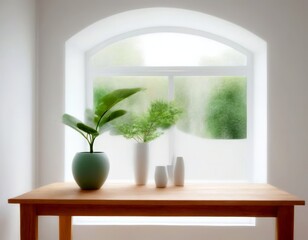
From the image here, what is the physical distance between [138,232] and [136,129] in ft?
2.76

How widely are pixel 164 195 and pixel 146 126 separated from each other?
0.59m

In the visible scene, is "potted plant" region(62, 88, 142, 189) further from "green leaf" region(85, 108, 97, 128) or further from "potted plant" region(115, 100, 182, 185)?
"potted plant" region(115, 100, 182, 185)

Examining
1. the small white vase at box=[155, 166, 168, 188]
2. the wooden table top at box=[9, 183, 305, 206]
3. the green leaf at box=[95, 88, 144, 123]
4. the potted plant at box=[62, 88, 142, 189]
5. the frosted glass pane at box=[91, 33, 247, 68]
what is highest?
the frosted glass pane at box=[91, 33, 247, 68]

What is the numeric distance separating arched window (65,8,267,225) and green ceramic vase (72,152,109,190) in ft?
2.85

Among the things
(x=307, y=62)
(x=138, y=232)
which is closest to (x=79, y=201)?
(x=138, y=232)

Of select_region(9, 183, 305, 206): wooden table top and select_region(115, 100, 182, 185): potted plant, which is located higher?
select_region(115, 100, 182, 185): potted plant

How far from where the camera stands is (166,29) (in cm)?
339

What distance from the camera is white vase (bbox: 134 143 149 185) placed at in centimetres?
268

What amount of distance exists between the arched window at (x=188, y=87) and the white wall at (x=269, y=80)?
377mm

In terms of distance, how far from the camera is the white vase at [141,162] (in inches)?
106

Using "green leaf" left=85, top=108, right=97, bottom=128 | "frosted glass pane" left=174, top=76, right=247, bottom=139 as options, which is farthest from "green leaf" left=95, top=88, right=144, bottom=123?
"frosted glass pane" left=174, top=76, right=247, bottom=139

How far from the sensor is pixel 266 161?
9.51 feet

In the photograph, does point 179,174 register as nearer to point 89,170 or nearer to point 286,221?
point 89,170

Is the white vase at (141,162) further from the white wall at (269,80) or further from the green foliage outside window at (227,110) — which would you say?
the green foliage outside window at (227,110)
